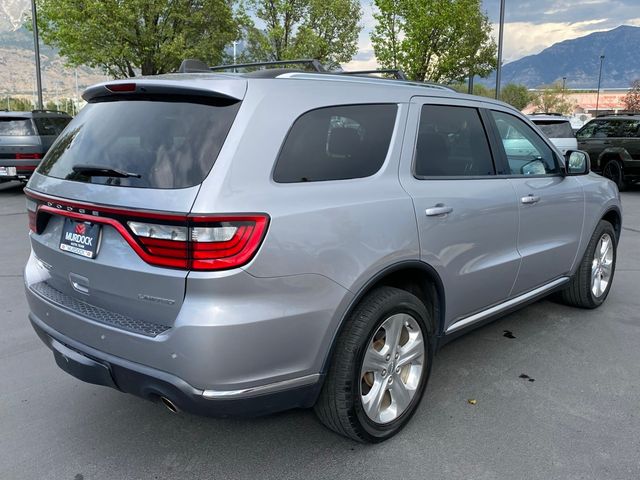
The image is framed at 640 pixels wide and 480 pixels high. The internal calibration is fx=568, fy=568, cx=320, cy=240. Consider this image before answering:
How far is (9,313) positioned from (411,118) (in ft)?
12.5

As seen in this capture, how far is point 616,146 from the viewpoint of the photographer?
1343 centimetres

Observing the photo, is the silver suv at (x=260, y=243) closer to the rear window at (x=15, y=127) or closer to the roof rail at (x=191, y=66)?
the roof rail at (x=191, y=66)

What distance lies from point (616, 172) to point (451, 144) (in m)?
12.1

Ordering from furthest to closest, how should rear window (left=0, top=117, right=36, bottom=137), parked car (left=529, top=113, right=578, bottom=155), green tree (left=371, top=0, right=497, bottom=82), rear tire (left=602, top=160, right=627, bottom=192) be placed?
green tree (left=371, top=0, right=497, bottom=82) → rear tire (left=602, top=160, right=627, bottom=192) → parked car (left=529, top=113, right=578, bottom=155) → rear window (left=0, top=117, right=36, bottom=137)

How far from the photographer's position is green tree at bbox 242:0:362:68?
23.2 m

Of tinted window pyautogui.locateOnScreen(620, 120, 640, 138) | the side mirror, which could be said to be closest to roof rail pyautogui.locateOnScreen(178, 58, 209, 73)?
the side mirror

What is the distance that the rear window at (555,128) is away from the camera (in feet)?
41.5

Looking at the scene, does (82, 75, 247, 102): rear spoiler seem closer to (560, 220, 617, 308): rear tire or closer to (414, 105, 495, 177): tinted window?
(414, 105, 495, 177): tinted window

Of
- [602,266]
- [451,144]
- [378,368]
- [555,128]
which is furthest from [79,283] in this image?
[555,128]

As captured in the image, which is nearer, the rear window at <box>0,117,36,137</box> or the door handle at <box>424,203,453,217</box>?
the door handle at <box>424,203,453,217</box>

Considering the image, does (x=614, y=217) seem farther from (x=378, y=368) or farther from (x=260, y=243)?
(x=260, y=243)

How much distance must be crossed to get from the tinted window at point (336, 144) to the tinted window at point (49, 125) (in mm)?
10063

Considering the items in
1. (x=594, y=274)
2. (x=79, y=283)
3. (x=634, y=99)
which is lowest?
(x=594, y=274)

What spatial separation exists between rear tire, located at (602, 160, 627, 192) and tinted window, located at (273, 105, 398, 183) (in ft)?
40.6
